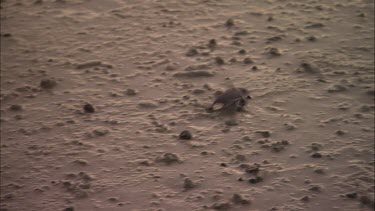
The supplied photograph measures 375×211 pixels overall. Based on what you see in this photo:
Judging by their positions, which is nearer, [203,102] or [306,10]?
[203,102]

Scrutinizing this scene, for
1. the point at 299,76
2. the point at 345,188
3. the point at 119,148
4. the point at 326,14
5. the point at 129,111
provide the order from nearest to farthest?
the point at 345,188
the point at 119,148
the point at 129,111
the point at 299,76
the point at 326,14

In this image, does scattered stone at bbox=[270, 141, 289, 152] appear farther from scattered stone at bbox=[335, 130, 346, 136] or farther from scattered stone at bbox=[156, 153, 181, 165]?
scattered stone at bbox=[156, 153, 181, 165]

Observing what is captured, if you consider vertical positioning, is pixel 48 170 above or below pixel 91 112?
below

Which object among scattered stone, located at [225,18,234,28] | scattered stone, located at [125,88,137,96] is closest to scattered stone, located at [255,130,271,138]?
scattered stone, located at [125,88,137,96]

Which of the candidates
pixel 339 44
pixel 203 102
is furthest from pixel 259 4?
pixel 203 102

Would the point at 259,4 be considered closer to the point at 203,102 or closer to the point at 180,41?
the point at 180,41

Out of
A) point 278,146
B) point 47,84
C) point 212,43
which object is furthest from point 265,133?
point 47,84

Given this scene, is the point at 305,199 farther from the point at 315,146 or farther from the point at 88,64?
the point at 88,64

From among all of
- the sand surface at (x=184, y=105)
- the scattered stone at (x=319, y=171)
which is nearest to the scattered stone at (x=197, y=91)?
the sand surface at (x=184, y=105)
